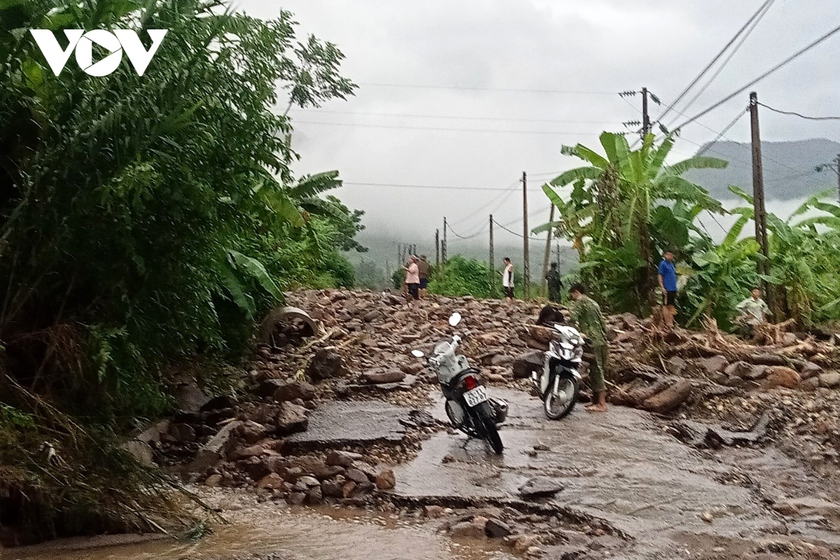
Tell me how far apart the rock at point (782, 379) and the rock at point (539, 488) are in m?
4.56

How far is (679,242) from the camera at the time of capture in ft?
A: 51.3

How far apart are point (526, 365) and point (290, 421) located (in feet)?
13.2

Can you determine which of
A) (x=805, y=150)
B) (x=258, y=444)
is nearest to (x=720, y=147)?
(x=805, y=150)

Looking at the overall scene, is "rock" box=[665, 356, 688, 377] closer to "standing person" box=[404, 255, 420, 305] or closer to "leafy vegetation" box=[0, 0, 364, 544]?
"leafy vegetation" box=[0, 0, 364, 544]

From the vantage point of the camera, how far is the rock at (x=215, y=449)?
22.2 ft

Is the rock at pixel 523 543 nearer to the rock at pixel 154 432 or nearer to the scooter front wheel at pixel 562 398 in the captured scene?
the scooter front wheel at pixel 562 398

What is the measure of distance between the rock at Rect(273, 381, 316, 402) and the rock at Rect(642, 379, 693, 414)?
13.2 feet

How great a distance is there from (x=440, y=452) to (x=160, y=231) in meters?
3.29

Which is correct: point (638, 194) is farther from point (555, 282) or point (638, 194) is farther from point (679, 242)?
point (555, 282)

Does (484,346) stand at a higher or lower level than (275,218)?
lower

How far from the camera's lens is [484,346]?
39.0ft

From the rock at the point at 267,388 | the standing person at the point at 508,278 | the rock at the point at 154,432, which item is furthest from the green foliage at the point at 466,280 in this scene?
the rock at the point at 154,432

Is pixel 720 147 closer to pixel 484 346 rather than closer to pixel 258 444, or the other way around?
pixel 484 346

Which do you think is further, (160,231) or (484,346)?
(484,346)
